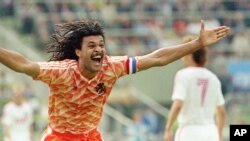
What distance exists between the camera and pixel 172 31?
28516 millimetres

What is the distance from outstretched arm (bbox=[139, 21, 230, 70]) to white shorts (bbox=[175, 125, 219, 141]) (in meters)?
2.47

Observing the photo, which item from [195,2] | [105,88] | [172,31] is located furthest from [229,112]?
[105,88]

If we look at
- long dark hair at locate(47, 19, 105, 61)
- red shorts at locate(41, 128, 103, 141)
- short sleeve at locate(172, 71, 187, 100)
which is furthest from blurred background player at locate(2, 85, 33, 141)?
red shorts at locate(41, 128, 103, 141)

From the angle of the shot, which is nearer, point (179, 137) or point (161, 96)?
point (179, 137)

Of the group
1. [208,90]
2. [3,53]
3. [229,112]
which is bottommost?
[229,112]

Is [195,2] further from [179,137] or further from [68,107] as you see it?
[68,107]

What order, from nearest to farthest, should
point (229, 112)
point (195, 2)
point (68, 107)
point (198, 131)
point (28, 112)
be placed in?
point (68, 107)
point (198, 131)
point (28, 112)
point (229, 112)
point (195, 2)

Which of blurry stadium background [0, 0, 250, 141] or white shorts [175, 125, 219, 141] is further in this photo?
blurry stadium background [0, 0, 250, 141]

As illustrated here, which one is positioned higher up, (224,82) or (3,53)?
(3,53)

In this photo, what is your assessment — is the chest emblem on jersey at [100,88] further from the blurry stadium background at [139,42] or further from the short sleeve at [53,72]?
the blurry stadium background at [139,42]

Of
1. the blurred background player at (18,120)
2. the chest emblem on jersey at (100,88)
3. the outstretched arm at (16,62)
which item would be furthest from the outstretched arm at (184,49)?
the blurred background player at (18,120)

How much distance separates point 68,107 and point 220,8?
20.4m

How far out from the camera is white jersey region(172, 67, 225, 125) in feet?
40.5

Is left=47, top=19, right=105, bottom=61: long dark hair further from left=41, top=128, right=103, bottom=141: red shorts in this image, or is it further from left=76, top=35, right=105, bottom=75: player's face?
left=41, top=128, right=103, bottom=141: red shorts
